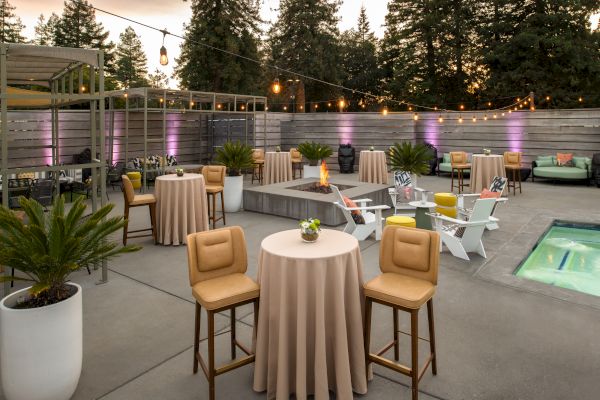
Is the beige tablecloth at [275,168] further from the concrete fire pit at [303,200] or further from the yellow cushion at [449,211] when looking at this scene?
the yellow cushion at [449,211]

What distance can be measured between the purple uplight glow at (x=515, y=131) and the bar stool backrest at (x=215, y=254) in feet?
42.5

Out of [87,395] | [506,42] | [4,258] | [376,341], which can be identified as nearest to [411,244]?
[376,341]

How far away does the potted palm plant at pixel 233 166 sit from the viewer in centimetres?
827

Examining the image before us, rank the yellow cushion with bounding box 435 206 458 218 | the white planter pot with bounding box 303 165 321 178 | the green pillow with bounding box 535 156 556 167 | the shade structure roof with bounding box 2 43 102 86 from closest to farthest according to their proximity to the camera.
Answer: the shade structure roof with bounding box 2 43 102 86
the yellow cushion with bounding box 435 206 458 218
the white planter pot with bounding box 303 165 321 178
the green pillow with bounding box 535 156 556 167

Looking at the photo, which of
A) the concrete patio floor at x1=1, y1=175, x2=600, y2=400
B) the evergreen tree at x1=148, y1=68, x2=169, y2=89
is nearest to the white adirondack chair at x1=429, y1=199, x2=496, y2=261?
the concrete patio floor at x1=1, y1=175, x2=600, y2=400

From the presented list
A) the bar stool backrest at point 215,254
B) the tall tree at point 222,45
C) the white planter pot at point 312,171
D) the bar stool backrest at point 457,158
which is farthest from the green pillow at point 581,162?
the tall tree at point 222,45

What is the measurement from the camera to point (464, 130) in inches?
568

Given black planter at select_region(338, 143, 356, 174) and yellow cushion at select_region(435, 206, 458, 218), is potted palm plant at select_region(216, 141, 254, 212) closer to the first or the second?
yellow cushion at select_region(435, 206, 458, 218)

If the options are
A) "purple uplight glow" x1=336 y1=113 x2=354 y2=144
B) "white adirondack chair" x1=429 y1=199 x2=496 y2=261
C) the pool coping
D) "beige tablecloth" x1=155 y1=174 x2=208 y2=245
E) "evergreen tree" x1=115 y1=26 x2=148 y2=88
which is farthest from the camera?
"evergreen tree" x1=115 y1=26 x2=148 y2=88

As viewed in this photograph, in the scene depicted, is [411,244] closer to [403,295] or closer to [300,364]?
[403,295]

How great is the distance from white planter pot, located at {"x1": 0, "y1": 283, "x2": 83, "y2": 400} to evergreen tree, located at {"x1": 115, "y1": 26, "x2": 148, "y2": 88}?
1734 inches

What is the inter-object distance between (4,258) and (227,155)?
6.07 metres

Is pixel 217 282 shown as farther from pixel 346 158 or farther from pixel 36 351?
pixel 346 158

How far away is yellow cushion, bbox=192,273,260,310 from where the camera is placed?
251cm
